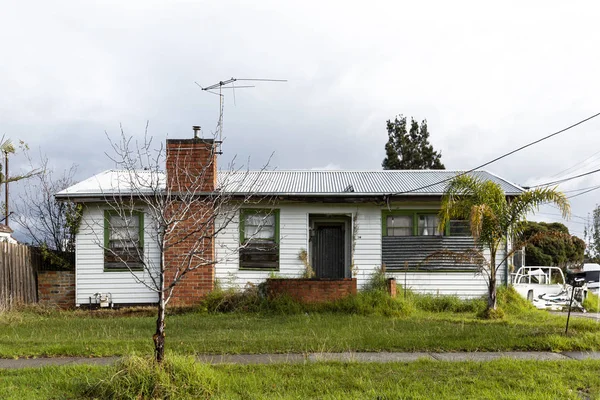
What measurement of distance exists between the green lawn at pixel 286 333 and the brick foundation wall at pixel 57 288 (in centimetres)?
157

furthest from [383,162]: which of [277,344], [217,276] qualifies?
[277,344]

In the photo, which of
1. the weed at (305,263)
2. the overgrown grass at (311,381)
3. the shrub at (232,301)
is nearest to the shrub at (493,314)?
the weed at (305,263)

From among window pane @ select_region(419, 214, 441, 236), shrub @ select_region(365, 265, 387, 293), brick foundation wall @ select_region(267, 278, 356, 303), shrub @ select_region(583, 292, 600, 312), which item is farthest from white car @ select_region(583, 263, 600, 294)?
brick foundation wall @ select_region(267, 278, 356, 303)

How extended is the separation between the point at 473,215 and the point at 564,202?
1.98 m

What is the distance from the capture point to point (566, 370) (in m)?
6.86

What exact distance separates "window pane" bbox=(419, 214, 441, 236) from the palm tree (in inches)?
76.0

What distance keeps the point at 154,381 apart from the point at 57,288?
10.2m

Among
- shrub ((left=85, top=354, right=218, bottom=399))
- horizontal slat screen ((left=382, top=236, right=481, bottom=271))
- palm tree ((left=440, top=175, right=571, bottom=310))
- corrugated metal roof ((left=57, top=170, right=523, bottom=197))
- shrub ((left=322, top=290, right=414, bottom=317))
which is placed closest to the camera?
shrub ((left=85, top=354, right=218, bottom=399))

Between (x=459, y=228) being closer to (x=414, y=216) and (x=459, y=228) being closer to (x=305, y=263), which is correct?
(x=414, y=216)

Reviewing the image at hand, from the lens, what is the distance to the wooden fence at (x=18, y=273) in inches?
513

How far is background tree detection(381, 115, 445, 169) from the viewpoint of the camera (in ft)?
114

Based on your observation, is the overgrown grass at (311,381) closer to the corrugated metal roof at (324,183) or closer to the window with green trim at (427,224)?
the corrugated metal roof at (324,183)

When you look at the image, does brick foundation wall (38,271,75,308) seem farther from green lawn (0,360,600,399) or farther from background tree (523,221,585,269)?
background tree (523,221,585,269)

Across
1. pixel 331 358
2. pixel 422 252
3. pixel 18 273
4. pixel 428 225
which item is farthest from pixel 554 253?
pixel 18 273
